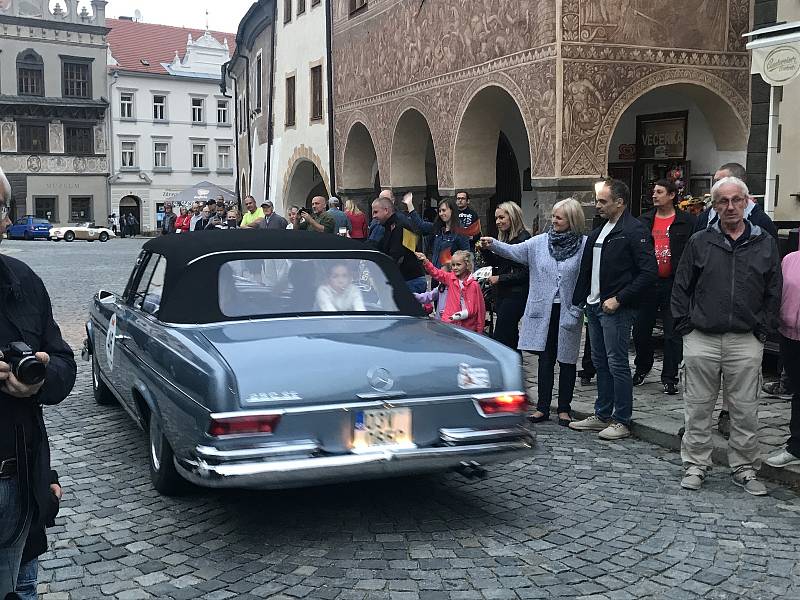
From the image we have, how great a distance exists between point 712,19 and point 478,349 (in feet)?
32.7

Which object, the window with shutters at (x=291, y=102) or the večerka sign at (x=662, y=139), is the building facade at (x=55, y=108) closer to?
the window with shutters at (x=291, y=102)

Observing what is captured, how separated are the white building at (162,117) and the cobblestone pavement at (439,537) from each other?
183 ft

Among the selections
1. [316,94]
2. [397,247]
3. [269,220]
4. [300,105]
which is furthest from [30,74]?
[397,247]

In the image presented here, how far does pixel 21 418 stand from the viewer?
2.71 meters

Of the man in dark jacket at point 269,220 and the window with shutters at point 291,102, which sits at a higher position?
the window with shutters at point 291,102

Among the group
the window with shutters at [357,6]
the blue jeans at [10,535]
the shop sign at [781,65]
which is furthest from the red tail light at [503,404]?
the window with shutters at [357,6]

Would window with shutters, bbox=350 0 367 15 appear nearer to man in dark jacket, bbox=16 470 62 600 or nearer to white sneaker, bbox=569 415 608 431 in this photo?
white sneaker, bbox=569 415 608 431

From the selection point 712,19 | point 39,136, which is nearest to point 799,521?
point 712,19

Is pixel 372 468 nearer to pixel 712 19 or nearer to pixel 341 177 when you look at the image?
pixel 712 19

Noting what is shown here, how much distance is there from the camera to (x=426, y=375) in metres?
4.87

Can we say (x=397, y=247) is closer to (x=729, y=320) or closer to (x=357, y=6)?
(x=729, y=320)

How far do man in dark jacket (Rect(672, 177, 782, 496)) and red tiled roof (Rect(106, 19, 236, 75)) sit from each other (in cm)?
5999

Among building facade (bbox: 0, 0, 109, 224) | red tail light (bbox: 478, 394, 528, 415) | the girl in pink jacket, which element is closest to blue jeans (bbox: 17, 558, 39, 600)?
red tail light (bbox: 478, 394, 528, 415)

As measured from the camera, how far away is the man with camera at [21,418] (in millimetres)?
2682
